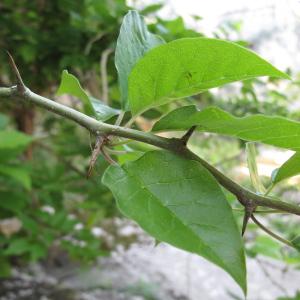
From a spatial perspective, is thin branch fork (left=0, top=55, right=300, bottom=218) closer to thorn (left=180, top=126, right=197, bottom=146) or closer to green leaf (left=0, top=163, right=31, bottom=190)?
thorn (left=180, top=126, right=197, bottom=146)

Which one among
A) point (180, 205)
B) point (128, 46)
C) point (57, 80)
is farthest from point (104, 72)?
point (180, 205)

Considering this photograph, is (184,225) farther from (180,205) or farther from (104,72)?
(104,72)

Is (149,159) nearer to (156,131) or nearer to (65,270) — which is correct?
(156,131)

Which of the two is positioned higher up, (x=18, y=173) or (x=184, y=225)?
(x=18, y=173)

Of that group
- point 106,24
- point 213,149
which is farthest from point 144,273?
point 106,24

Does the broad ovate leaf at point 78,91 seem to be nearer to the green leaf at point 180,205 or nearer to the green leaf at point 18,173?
the green leaf at point 180,205

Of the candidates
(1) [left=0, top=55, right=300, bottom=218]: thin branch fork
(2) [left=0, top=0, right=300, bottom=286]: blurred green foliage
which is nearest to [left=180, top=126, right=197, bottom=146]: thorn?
(1) [left=0, top=55, right=300, bottom=218]: thin branch fork
